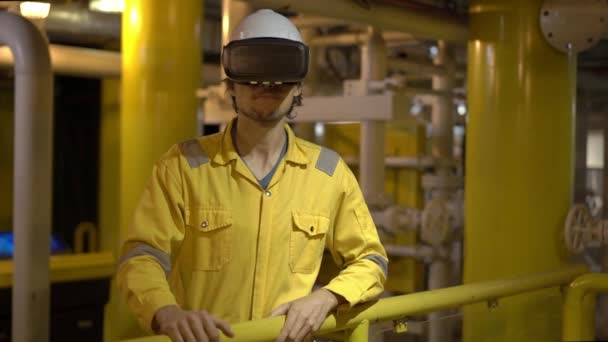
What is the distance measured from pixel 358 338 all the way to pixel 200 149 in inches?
20.2

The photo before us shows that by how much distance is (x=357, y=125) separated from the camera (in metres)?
5.10

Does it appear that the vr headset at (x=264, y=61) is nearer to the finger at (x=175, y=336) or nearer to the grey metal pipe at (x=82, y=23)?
the finger at (x=175, y=336)

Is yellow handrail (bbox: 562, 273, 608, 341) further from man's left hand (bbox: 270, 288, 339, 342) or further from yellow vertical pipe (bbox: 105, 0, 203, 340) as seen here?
yellow vertical pipe (bbox: 105, 0, 203, 340)

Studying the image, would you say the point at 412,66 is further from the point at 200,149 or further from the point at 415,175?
the point at 200,149

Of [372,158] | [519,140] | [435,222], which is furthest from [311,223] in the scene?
Answer: [435,222]

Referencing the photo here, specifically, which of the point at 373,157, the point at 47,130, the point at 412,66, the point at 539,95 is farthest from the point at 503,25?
the point at 47,130

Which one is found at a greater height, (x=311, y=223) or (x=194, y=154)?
(x=194, y=154)

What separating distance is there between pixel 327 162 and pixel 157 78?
1.61 metres

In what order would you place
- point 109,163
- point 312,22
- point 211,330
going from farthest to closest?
point 109,163 < point 312,22 < point 211,330

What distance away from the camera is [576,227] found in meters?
3.41

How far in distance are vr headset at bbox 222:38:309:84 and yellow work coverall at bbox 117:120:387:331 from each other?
15 cm

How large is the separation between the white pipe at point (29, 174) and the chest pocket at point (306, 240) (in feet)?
4.72

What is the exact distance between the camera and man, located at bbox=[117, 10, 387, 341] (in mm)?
1662

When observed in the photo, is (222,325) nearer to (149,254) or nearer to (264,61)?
(149,254)
